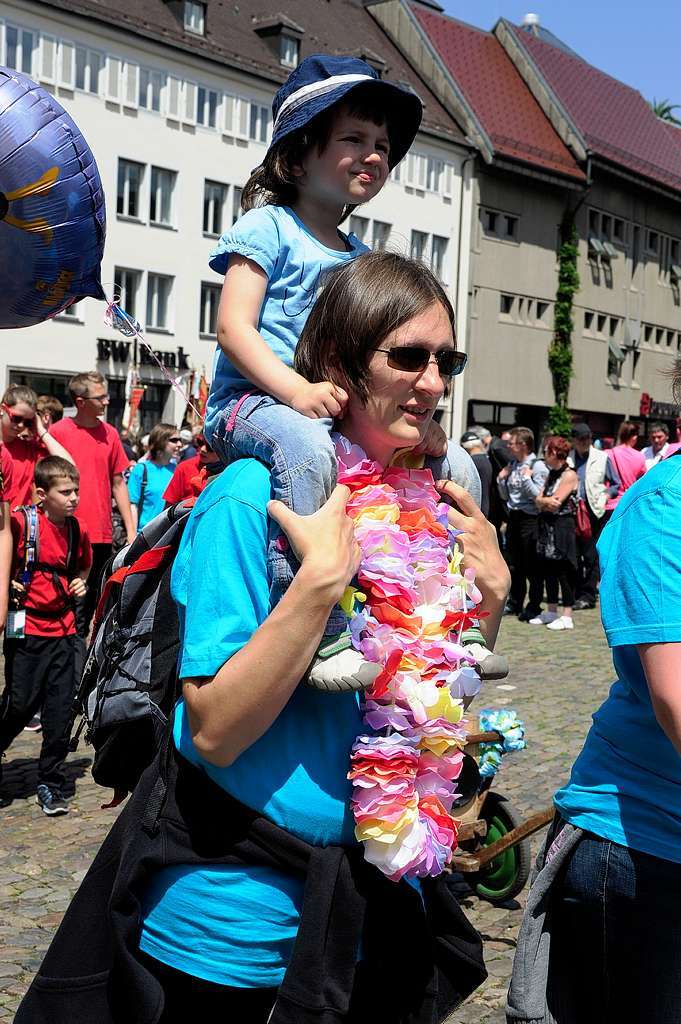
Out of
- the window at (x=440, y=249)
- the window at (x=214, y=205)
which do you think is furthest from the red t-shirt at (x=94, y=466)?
the window at (x=440, y=249)

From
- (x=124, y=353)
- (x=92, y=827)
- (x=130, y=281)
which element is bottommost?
(x=92, y=827)

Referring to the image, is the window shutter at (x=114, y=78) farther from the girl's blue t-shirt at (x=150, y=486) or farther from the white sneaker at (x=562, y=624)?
the white sneaker at (x=562, y=624)

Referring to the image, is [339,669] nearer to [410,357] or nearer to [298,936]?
[298,936]

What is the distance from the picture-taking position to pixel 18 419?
24.9ft

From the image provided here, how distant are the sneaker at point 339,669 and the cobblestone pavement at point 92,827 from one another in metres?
2.57

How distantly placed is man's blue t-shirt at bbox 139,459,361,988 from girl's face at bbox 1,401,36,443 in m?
5.80

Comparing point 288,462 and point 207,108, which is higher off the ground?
point 207,108

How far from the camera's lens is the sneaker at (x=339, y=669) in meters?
1.91

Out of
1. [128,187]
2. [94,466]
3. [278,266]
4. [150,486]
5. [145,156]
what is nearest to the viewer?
[278,266]

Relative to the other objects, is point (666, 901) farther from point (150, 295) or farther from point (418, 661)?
point (150, 295)

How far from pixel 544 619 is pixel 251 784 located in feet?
38.3

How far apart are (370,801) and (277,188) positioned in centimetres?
147

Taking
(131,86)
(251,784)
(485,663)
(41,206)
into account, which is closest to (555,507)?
(41,206)

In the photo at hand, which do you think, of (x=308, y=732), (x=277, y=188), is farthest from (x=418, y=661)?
(x=277, y=188)
